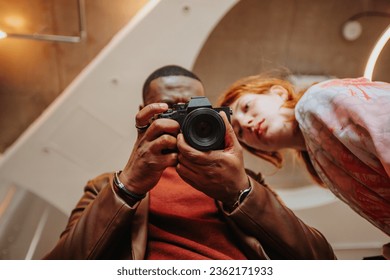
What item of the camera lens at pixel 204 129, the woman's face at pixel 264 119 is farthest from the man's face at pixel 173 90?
the camera lens at pixel 204 129

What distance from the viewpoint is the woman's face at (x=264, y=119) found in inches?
36.3

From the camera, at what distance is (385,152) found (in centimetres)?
60

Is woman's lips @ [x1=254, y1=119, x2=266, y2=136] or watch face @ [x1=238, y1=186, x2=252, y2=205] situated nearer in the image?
watch face @ [x1=238, y1=186, x2=252, y2=205]

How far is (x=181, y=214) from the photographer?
776mm

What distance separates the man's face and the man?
0.19 metres

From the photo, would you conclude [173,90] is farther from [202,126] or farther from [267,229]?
Result: [267,229]

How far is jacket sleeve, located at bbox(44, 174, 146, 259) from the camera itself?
707 mm

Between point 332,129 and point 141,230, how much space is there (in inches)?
17.8

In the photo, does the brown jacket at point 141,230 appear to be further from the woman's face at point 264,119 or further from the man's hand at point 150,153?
the woman's face at point 264,119

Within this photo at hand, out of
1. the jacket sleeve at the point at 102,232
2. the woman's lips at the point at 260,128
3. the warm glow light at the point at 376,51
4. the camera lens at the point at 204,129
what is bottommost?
the jacket sleeve at the point at 102,232

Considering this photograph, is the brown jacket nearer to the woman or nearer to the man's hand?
the man's hand

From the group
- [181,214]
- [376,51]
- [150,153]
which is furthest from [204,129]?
[376,51]

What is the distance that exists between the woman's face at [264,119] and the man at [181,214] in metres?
0.23

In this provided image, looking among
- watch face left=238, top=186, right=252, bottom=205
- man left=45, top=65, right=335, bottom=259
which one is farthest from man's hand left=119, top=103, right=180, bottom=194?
watch face left=238, top=186, right=252, bottom=205
